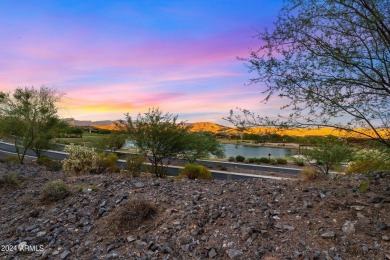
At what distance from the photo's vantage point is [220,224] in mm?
6664

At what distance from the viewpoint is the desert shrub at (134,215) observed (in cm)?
734

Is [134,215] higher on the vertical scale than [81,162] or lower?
lower

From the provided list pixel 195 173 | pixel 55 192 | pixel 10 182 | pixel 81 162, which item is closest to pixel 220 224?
pixel 55 192

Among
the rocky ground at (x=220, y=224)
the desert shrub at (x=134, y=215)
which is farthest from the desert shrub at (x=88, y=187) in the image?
the desert shrub at (x=134, y=215)

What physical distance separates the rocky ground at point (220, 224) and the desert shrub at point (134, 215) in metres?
0.05

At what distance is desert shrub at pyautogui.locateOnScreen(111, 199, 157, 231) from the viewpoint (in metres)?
7.34

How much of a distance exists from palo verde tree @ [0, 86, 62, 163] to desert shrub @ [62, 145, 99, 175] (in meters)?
10.4

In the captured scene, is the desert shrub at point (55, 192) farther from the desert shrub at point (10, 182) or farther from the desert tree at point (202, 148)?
the desert tree at point (202, 148)

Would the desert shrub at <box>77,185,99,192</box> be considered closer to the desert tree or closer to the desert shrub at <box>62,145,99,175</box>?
the desert shrub at <box>62,145,99,175</box>

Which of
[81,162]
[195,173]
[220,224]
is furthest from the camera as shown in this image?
[81,162]

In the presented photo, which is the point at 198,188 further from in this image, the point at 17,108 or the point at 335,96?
the point at 17,108

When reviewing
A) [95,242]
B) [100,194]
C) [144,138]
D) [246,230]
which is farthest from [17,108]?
[246,230]

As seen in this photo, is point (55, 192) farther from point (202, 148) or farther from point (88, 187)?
point (202, 148)

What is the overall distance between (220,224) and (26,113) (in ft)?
91.7
